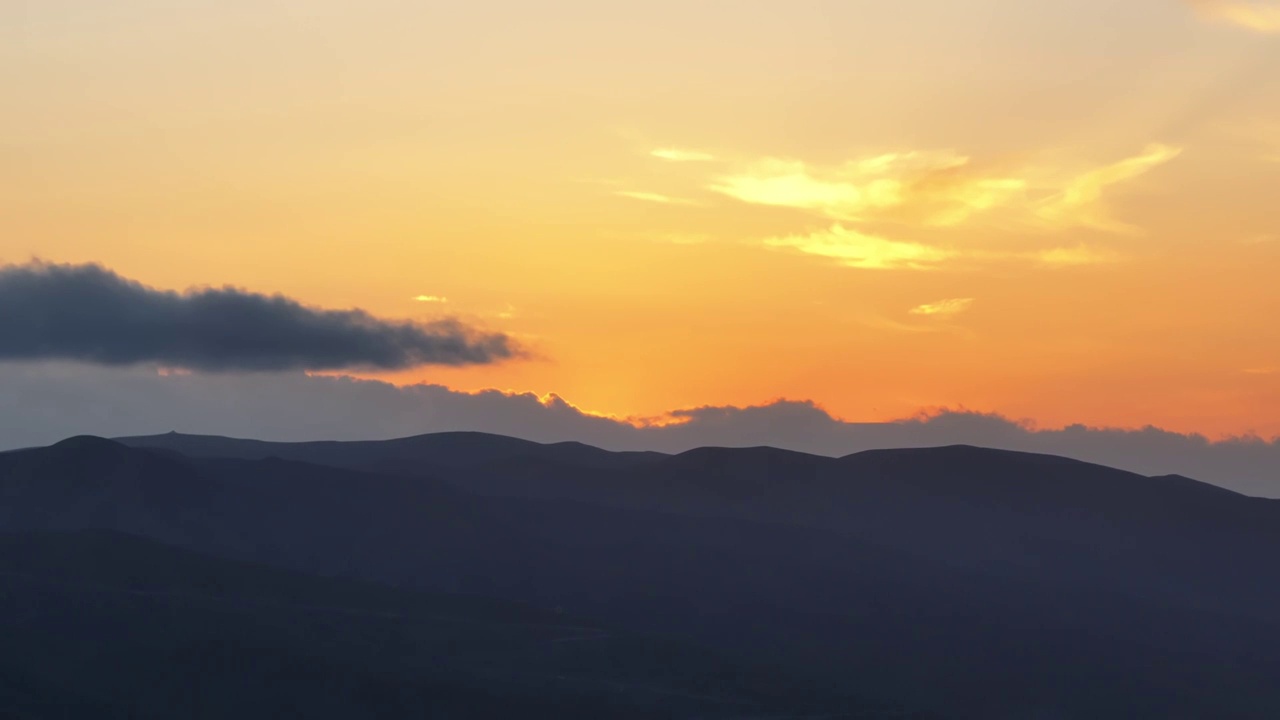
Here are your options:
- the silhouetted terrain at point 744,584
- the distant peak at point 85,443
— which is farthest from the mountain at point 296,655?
the distant peak at point 85,443

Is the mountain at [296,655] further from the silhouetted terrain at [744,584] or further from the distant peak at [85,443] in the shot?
the distant peak at [85,443]

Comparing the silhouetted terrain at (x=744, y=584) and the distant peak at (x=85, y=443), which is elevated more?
the distant peak at (x=85, y=443)

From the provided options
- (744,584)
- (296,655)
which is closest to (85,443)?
(744,584)

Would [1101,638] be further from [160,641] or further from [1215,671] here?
[160,641]

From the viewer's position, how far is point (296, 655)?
10000cm

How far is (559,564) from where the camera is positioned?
17438 centimetres

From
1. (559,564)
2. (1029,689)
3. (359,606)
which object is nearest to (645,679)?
(359,606)

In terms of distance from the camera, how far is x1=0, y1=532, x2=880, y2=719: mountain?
9350 cm

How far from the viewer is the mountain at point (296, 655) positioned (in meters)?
93.5

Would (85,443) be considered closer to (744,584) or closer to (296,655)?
(744,584)

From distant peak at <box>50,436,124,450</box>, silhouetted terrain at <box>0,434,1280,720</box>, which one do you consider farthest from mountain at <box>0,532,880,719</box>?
distant peak at <box>50,436,124,450</box>

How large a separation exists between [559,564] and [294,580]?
155ft

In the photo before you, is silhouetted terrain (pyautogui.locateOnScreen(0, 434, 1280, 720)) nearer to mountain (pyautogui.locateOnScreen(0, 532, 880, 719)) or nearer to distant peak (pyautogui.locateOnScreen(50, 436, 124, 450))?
distant peak (pyautogui.locateOnScreen(50, 436, 124, 450))

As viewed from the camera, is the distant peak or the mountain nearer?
the mountain
